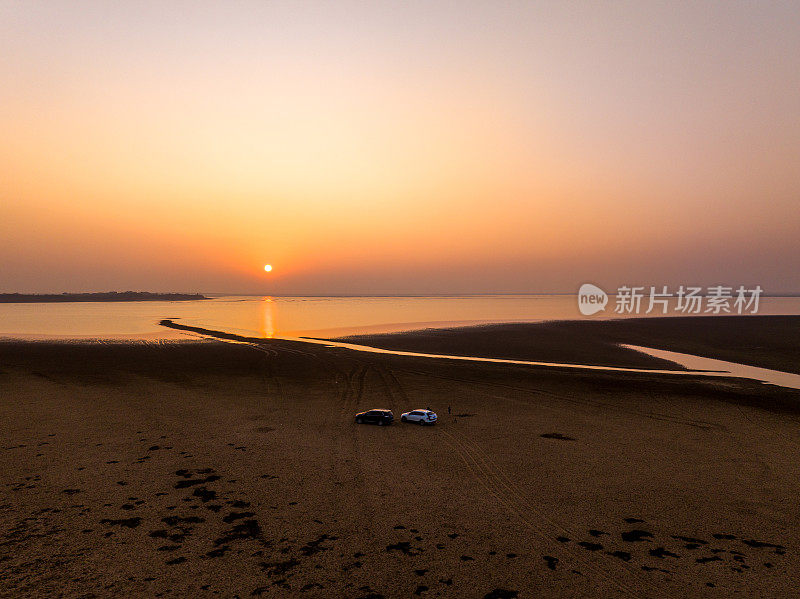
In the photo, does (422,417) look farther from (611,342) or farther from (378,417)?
(611,342)

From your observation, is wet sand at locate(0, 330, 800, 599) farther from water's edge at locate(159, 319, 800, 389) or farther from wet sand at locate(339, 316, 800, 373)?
wet sand at locate(339, 316, 800, 373)

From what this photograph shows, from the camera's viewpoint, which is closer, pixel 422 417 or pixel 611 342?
pixel 422 417

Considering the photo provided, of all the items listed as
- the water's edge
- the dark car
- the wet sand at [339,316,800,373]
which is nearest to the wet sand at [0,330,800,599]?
the dark car

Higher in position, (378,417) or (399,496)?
(378,417)

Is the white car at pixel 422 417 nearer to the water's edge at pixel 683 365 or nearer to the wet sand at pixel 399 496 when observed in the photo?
the wet sand at pixel 399 496

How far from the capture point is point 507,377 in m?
52.1

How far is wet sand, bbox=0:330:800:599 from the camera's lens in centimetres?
1559

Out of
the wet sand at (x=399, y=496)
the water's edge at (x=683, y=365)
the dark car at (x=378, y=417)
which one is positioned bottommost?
the water's edge at (x=683, y=365)

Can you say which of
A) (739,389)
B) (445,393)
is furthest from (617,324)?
(445,393)

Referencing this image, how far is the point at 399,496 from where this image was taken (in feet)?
70.5

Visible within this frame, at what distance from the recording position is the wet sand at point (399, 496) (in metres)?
15.6

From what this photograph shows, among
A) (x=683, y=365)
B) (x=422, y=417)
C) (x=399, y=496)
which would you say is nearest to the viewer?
Result: (x=399, y=496)

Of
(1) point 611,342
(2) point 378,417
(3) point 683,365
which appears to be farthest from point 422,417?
(1) point 611,342

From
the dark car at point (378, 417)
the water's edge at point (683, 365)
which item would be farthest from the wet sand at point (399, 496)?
the water's edge at point (683, 365)
